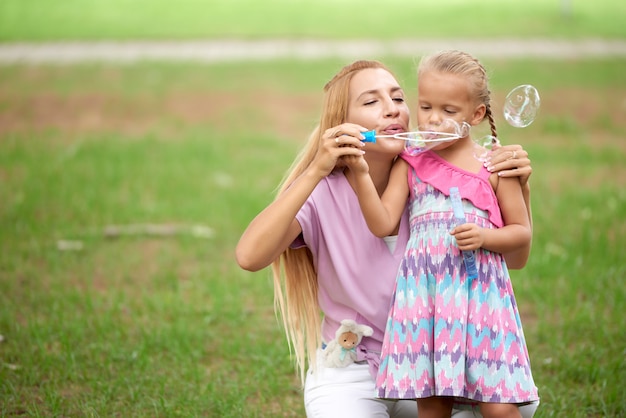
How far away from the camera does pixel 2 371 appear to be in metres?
3.92

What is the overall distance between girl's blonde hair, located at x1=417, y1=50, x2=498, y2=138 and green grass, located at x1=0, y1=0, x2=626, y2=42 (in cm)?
1256

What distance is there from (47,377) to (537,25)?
46.5ft

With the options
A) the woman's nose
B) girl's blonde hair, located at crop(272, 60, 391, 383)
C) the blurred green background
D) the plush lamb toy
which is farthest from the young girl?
the blurred green background

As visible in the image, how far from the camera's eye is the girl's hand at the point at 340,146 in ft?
8.72

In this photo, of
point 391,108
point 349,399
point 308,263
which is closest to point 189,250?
point 308,263

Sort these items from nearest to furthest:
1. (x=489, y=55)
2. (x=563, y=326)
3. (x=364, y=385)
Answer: (x=364, y=385) → (x=563, y=326) → (x=489, y=55)

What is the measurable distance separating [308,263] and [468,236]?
0.76m

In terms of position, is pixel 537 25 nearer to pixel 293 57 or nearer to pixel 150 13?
pixel 293 57

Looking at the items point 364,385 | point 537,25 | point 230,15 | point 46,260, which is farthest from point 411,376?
point 230,15

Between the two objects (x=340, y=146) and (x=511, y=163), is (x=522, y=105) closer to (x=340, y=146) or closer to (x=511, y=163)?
(x=511, y=163)

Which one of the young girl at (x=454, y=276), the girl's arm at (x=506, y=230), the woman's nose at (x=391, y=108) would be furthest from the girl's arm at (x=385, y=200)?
the girl's arm at (x=506, y=230)

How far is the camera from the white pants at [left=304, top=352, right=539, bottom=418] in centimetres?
284

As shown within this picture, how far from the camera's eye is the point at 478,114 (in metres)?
2.73

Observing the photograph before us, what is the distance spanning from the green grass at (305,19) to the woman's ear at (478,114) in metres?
12.6
